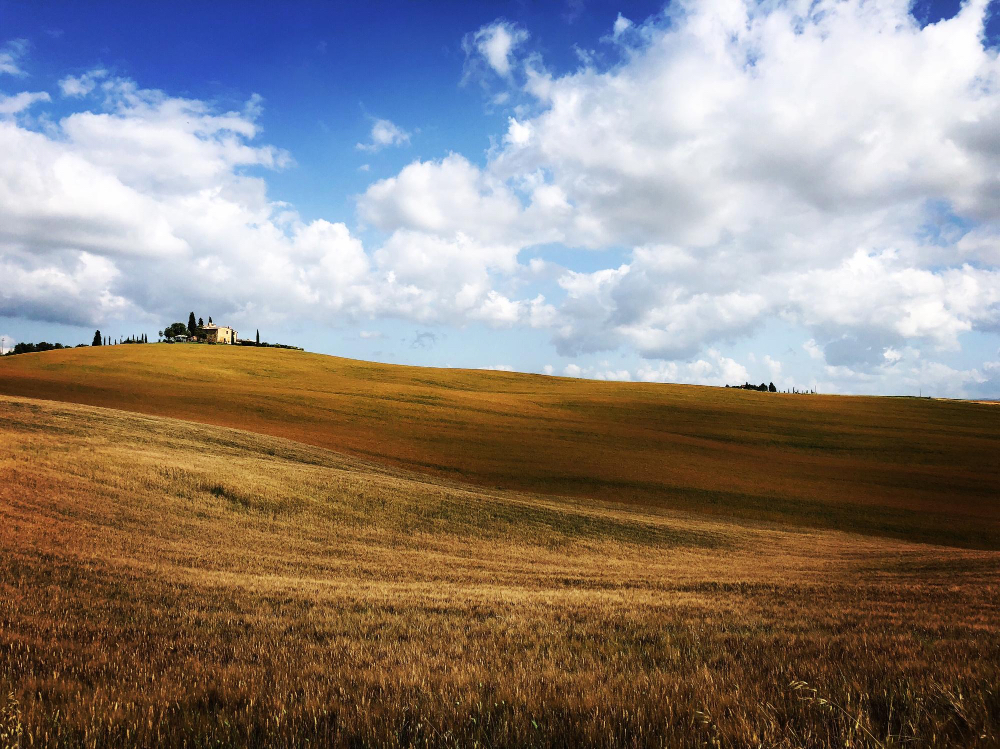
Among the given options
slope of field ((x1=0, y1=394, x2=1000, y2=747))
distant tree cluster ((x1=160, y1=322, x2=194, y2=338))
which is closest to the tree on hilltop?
distant tree cluster ((x1=160, y1=322, x2=194, y2=338))

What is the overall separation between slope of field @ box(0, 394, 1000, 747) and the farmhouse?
162763 mm

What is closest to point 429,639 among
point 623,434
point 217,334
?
point 623,434

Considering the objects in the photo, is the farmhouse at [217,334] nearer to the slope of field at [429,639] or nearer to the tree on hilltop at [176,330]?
the tree on hilltop at [176,330]

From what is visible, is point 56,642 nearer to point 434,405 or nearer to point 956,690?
point 956,690

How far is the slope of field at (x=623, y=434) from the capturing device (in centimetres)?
4275

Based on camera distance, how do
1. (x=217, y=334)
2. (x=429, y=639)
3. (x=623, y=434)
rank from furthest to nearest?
(x=217, y=334) → (x=623, y=434) → (x=429, y=639)

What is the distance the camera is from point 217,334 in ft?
564

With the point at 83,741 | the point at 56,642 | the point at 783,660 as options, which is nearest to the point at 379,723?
the point at 83,741

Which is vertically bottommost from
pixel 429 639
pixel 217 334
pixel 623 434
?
pixel 429 639

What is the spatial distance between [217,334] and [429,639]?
187 m

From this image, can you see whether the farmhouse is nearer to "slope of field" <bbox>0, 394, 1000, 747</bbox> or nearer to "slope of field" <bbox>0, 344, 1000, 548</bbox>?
"slope of field" <bbox>0, 344, 1000, 548</bbox>

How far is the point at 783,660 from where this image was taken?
5.86m

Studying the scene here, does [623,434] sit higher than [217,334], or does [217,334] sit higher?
[217,334]

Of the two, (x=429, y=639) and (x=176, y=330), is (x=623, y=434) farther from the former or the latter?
(x=176, y=330)
